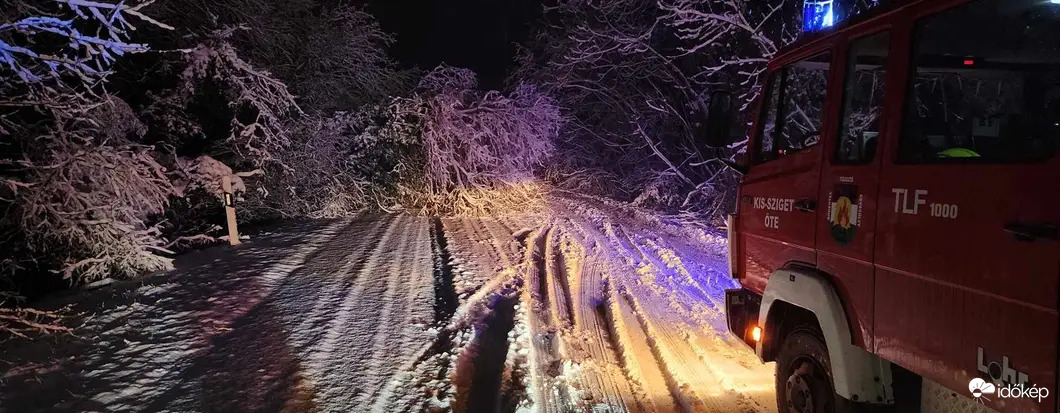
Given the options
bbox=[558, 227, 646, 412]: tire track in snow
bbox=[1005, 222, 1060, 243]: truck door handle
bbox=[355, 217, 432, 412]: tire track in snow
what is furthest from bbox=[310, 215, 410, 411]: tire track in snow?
bbox=[1005, 222, 1060, 243]: truck door handle

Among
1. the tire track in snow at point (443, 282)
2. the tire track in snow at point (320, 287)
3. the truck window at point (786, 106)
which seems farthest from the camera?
the tire track in snow at point (443, 282)

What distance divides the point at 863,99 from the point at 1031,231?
133cm

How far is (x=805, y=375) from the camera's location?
320 cm

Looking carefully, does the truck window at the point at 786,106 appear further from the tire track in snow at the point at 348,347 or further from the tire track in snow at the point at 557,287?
the tire track in snow at the point at 348,347

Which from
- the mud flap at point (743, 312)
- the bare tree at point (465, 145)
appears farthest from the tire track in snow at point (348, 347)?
the bare tree at point (465, 145)

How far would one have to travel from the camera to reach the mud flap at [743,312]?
400cm

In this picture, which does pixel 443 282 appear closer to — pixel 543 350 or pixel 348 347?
pixel 348 347

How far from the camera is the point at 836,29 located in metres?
3.12

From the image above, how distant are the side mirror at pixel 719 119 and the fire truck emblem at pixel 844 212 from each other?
1192 mm

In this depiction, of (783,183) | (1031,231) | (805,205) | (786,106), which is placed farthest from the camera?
(786,106)

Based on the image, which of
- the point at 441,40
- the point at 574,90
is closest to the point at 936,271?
the point at 574,90

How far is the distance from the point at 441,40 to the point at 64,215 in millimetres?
30159

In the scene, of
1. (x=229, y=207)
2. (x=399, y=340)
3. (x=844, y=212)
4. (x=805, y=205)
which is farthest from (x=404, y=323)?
(x=229, y=207)

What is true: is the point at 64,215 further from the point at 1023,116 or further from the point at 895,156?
the point at 1023,116
